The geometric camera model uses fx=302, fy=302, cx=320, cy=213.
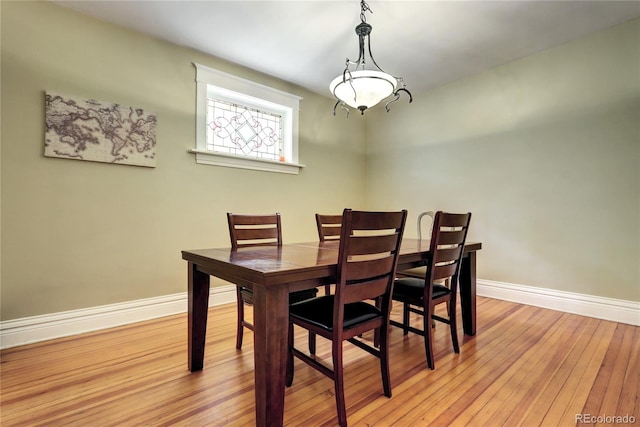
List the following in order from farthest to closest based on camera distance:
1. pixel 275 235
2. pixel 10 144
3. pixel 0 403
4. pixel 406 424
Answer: pixel 275 235, pixel 10 144, pixel 0 403, pixel 406 424

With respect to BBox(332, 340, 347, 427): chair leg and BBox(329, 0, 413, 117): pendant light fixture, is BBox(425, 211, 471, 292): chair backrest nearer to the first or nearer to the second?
BBox(332, 340, 347, 427): chair leg

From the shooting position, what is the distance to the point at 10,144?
6.97 feet

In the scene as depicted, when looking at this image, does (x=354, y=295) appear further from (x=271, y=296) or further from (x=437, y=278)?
(x=437, y=278)

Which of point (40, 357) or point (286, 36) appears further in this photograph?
point (286, 36)

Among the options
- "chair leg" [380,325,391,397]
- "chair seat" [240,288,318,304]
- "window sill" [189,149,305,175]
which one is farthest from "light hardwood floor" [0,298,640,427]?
"window sill" [189,149,305,175]

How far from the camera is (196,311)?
1741 mm

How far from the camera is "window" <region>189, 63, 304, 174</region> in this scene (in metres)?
3.04

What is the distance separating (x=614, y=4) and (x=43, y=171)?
4567 mm

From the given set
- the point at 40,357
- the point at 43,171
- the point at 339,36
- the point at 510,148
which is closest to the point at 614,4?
the point at 510,148

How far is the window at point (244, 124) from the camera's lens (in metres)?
3.04

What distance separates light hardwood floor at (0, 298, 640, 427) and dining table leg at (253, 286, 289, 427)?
0.74 feet

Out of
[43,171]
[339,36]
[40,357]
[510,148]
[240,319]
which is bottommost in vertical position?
[40,357]

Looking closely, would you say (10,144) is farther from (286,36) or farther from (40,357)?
(286,36)

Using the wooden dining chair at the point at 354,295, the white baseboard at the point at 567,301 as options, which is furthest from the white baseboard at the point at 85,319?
the white baseboard at the point at 567,301
